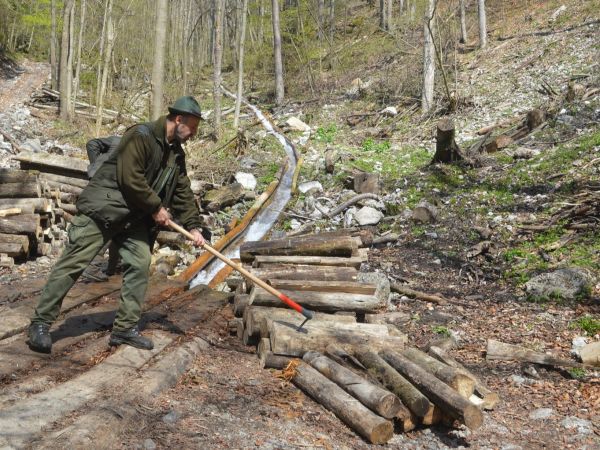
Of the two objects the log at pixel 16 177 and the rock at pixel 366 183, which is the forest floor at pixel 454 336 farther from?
the log at pixel 16 177

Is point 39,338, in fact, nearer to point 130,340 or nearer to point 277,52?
point 130,340

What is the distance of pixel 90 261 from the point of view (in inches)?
177

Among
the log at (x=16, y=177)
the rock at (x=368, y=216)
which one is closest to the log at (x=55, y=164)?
the log at (x=16, y=177)

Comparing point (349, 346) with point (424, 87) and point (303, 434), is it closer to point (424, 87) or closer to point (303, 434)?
point (303, 434)

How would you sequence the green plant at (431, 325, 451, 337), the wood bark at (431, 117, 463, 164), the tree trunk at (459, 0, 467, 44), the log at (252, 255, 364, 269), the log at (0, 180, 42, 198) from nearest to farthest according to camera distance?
the green plant at (431, 325, 451, 337)
the log at (252, 255, 364, 269)
the log at (0, 180, 42, 198)
the wood bark at (431, 117, 463, 164)
the tree trunk at (459, 0, 467, 44)

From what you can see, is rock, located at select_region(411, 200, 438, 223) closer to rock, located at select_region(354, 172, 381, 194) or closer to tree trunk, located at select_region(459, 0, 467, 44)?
rock, located at select_region(354, 172, 381, 194)

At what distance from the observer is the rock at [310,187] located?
45.7 feet

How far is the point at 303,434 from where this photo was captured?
11.6ft

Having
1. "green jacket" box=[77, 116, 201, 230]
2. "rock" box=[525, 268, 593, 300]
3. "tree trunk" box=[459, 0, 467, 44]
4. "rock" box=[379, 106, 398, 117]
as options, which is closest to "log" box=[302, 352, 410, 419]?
"green jacket" box=[77, 116, 201, 230]

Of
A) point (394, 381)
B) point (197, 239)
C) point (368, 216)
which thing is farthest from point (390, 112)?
point (394, 381)

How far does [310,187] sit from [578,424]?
10423mm

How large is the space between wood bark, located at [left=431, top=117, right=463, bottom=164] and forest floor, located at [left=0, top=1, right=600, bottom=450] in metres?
0.49

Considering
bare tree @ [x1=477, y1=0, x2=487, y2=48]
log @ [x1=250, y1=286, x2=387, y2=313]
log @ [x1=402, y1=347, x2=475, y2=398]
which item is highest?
bare tree @ [x1=477, y1=0, x2=487, y2=48]

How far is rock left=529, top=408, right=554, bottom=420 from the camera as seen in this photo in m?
4.33
